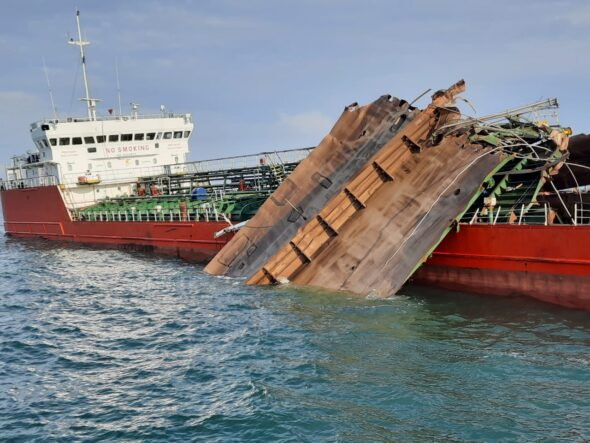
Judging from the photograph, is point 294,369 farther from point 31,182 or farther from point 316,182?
point 31,182

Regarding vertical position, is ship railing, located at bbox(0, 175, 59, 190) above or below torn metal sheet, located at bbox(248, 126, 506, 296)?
above

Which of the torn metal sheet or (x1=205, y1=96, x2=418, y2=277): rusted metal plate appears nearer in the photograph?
the torn metal sheet

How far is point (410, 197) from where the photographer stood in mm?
13414

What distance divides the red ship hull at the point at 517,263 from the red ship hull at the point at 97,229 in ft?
28.1

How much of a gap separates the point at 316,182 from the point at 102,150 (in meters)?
17.1

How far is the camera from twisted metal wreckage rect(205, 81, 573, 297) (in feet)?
41.3

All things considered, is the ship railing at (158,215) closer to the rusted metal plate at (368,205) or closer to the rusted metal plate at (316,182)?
the rusted metal plate at (316,182)

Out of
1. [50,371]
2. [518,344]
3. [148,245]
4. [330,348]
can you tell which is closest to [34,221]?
[148,245]

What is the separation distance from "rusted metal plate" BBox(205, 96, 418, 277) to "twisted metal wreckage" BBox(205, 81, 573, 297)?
4cm

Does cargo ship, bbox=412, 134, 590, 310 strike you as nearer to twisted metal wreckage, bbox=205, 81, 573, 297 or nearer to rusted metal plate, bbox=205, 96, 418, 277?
twisted metal wreckage, bbox=205, 81, 573, 297

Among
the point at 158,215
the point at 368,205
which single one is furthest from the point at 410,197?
the point at 158,215

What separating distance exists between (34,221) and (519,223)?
28.0m

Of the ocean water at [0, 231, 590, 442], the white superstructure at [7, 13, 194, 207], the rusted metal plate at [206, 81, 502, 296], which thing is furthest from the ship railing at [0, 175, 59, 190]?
the rusted metal plate at [206, 81, 502, 296]

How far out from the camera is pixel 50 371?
Answer: 9219 millimetres
